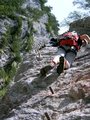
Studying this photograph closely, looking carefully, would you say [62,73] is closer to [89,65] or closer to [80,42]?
[89,65]

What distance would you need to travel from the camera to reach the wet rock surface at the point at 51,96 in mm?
5586

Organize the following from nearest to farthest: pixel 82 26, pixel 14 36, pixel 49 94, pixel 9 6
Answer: pixel 49 94 → pixel 82 26 → pixel 14 36 → pixel 9 6

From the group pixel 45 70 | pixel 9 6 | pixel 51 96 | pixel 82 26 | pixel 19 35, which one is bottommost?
pixel 51 96

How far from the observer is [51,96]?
250 inches

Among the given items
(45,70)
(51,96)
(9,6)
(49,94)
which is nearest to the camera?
(51,96)

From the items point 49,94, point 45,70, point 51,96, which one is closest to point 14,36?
point 45,70

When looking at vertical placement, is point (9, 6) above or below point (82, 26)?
above

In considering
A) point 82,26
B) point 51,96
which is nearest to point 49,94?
point 51,96

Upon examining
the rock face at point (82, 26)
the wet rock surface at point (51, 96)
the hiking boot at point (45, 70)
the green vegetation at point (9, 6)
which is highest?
the green vegetation at point (9, 6)

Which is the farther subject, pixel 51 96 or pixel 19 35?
pixel 19 35

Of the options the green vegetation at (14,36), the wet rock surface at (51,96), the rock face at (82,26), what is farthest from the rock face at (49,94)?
the green vegetation at (14,36)

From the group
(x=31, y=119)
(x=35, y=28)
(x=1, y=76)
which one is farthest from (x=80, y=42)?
(x=35, y=28)

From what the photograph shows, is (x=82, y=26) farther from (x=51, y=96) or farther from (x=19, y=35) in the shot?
(x=19, y=35)

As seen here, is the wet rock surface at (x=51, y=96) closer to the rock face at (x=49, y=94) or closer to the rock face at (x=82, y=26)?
the rock face at (x=49, y=94)
